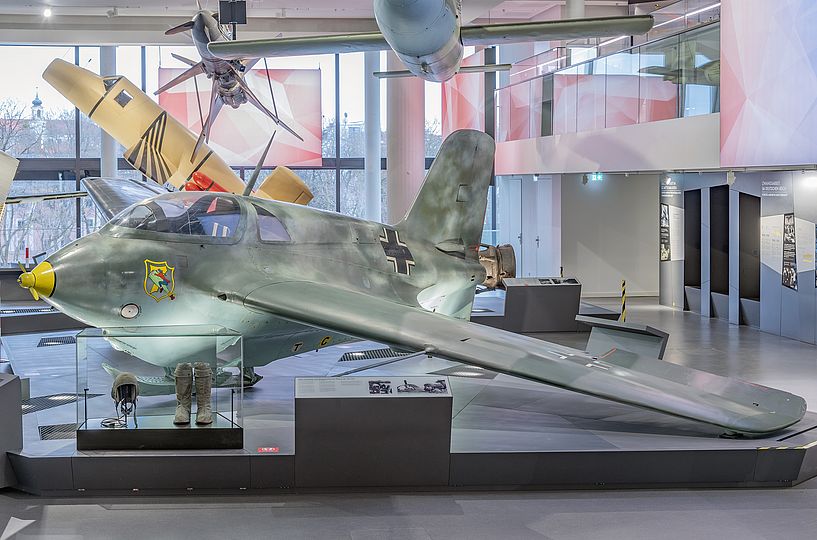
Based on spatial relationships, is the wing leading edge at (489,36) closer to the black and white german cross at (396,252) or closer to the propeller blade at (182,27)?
the black and white german cross at (396,252)

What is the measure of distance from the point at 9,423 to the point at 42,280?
1545mm

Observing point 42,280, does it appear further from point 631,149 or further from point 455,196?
point 631,149

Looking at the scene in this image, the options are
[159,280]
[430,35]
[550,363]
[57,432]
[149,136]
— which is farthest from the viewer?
[149,136]

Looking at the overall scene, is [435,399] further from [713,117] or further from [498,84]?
[498,84]

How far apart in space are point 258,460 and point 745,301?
12738 millimetres

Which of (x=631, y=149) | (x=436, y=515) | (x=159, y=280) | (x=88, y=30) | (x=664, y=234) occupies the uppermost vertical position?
(x=88, y=30)

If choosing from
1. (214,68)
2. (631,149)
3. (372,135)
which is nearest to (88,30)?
(372,135)

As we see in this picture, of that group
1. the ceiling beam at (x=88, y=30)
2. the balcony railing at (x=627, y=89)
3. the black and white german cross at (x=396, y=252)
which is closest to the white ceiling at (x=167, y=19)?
the ceiling beam at (x=88, y=30)

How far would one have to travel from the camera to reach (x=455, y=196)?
12.2m

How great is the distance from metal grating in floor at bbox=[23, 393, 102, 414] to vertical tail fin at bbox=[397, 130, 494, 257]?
446 centimetres

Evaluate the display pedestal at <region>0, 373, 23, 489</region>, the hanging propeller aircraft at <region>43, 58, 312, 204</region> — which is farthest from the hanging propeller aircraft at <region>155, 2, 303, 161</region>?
the display pedestal at <region>0, 373, 23, 489</region>

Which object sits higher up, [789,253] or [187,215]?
[187,215]

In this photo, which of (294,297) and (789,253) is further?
(789,253)

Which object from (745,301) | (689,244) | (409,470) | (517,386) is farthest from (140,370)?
(689,244)
